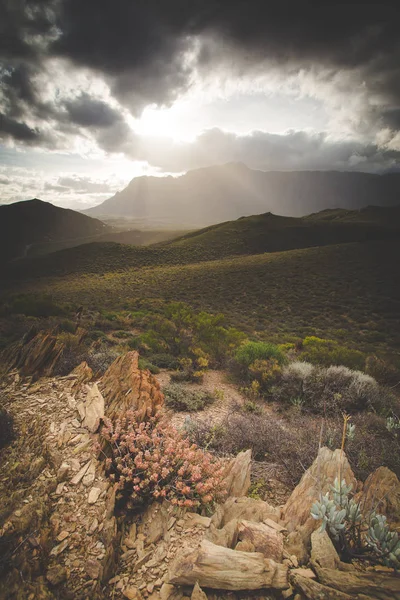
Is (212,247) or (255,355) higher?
(212,247)

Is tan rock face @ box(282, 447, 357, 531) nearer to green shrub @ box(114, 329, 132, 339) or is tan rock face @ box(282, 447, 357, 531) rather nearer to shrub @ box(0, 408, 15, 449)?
shrub @ box(0, 408, 15, 449)

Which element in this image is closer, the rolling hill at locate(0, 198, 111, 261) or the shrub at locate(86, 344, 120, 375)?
the shrub at locate(86, 344, 120, 375)

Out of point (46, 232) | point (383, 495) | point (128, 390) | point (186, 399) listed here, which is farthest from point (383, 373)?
point (46, 232)

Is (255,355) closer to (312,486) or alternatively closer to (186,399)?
(186,399)

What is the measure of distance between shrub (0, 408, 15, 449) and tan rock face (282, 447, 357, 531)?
3477 mm

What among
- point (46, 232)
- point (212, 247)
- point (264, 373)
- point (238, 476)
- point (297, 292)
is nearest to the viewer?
point (238, 476)

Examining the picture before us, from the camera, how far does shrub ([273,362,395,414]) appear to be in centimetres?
587

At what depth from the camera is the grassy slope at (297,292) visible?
1998 centimetres

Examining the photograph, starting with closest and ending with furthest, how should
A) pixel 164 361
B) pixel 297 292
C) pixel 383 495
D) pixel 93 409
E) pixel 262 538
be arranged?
pixel 262 538
pixel 383 495
pixel 93 409
pixel 164 361
pixel 297 292

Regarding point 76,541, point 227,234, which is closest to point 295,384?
point 76,541

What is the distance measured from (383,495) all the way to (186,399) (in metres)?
3.88

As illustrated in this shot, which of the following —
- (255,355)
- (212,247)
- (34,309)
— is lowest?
(255,355)

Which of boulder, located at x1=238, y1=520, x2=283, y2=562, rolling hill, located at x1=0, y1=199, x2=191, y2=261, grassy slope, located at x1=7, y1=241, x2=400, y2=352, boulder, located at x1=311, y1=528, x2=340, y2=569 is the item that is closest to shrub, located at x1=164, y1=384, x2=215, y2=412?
boulder, located at x1=238, y1=520, x2=283, y2=562

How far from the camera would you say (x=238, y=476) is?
3.16 m
